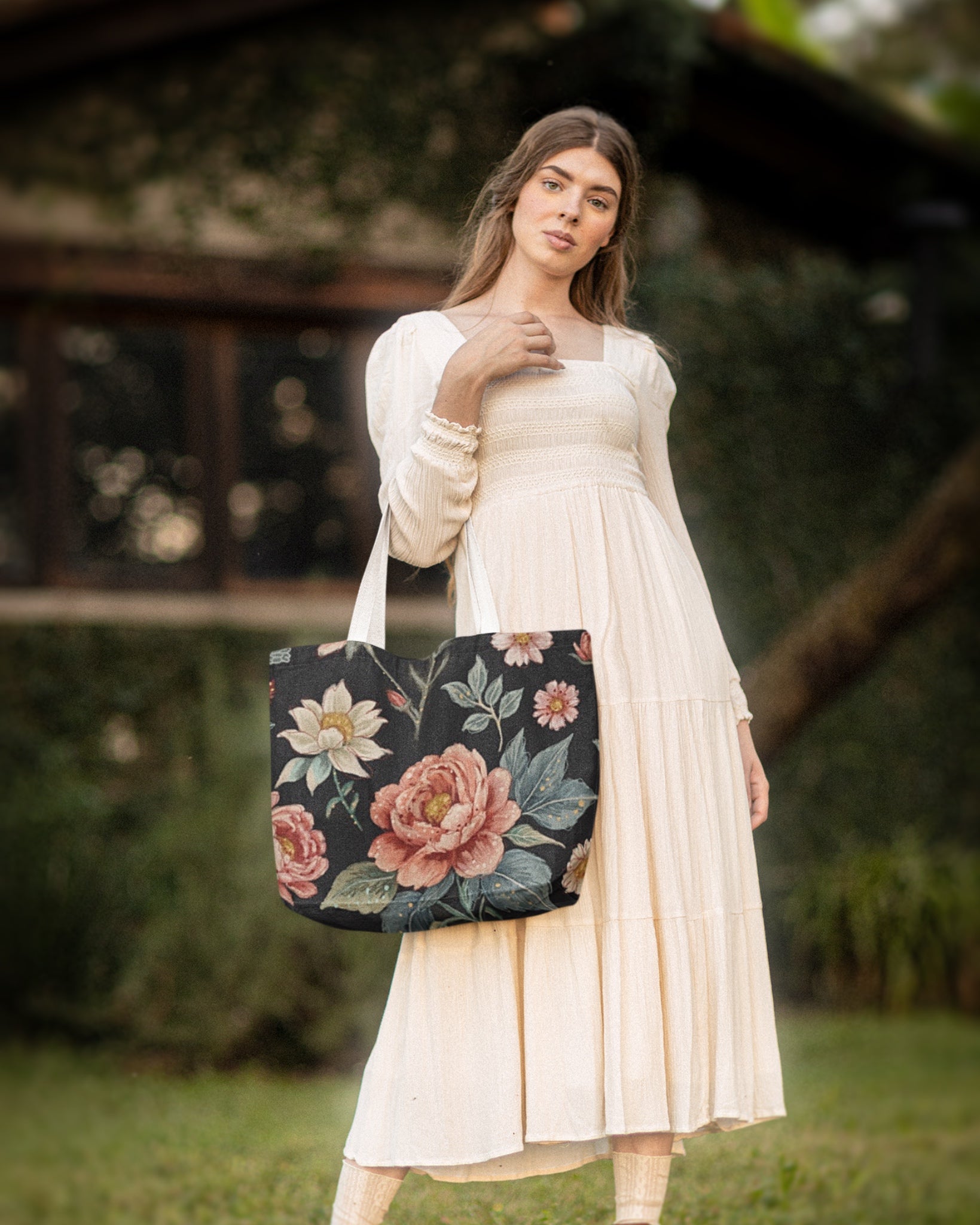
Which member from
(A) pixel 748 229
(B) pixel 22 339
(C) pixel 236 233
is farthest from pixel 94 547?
(A) pixel 748 229

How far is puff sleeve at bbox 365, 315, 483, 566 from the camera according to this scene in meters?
2.20

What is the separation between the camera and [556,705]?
2.12m

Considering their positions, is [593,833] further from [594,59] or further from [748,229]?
[748,229]

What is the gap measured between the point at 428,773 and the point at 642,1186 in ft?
2.32

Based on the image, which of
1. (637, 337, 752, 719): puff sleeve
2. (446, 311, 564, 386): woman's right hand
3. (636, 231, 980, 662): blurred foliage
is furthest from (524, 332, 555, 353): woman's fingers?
(636, 231, 980, 662): blurred foliage

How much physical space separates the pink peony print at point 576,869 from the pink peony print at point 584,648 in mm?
265

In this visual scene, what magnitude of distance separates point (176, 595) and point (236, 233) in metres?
1.64

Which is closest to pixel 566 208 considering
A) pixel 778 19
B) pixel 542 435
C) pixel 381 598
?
pixel 542 435

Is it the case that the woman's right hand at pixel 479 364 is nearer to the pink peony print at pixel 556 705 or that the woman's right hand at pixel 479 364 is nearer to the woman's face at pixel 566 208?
the woman's face at pixel 566 208

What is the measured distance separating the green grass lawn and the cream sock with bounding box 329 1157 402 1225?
1.83ft

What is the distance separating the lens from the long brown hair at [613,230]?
238 centimetres

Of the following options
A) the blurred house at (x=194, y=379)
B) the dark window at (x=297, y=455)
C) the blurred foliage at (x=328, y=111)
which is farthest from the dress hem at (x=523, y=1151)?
the blurred foliage at (x=328, y=111)

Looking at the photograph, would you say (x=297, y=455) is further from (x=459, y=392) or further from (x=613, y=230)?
(x=459, y=392)

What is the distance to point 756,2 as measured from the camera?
298 inches
